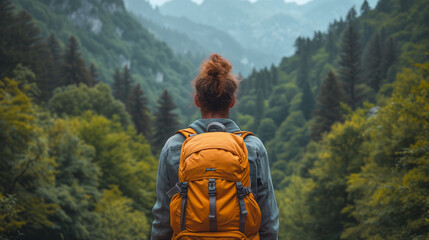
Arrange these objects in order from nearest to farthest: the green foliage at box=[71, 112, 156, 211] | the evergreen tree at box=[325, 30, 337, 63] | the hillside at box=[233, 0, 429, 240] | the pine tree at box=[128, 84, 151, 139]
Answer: the hillside at box=[233, 0, 429, 240] < the green foliage at box=[71, 112, 156, 211] < the pine tree at box=[128, 84, 151, 139] < the evergreen tree at box=[325, 30, 337, 63]

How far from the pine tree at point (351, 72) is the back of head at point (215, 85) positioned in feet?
139

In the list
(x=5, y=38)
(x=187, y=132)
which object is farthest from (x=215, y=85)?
(x=5, y=38)

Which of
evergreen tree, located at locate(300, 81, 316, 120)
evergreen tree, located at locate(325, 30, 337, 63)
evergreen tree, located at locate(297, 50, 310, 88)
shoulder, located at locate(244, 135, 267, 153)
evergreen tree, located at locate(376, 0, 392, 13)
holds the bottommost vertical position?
shoulder, located at locate(244, 135, 267, 153)

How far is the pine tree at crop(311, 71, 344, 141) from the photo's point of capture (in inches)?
1639

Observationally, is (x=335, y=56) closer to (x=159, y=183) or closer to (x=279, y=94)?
(x=279, y=94)

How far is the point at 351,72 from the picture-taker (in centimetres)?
4725

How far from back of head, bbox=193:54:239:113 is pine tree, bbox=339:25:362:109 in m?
42.2

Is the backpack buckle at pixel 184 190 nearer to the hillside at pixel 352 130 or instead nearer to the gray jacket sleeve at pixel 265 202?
the gray jacket sleeve at pixel 265 202

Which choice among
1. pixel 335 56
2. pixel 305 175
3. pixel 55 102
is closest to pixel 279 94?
pixel 335 56

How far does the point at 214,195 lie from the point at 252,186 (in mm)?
318

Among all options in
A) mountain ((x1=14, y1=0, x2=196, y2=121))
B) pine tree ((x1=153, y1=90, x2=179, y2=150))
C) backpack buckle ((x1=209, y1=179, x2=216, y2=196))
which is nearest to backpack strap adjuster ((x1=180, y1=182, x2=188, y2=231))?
backpack buckle ((x1=209, y1=179, x2=216, y2=196))

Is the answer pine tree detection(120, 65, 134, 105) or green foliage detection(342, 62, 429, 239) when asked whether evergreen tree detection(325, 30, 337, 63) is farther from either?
green foliage detection(342, 62, 429, 239)

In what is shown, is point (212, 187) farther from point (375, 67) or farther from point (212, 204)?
point (375, 67)

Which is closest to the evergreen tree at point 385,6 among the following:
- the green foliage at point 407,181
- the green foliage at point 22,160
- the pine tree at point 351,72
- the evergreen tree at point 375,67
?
the evergreen tree at point 375,67
